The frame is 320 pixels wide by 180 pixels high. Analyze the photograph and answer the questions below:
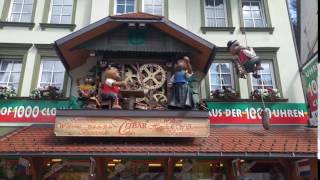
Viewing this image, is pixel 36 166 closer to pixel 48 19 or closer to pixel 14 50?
pixel 14 50

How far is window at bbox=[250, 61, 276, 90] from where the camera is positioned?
12883 mm

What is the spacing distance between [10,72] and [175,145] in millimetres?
6346

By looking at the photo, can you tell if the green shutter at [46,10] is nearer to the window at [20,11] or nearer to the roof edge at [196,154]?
the window at [20,11]

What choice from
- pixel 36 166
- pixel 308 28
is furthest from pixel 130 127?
pixel 308 28

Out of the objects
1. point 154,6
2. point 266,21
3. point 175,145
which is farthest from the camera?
point 266,21

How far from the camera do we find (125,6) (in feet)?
44.7

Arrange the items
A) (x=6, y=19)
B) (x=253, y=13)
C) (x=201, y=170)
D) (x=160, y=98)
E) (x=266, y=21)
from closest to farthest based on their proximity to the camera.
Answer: (x=201, y=170)
(x=160, y=98)
(x=6, y=19)
(x=266, y=21)
(x=253, y=13)

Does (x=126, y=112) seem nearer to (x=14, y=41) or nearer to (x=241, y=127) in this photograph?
(x=241, y=127)

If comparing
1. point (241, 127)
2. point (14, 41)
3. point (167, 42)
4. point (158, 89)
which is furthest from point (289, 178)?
point (14, 41)

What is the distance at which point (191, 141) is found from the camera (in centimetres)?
1048

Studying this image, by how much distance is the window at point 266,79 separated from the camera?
507 inches

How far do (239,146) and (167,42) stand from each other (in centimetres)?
400

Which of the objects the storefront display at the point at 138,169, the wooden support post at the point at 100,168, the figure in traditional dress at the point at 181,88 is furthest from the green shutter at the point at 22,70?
the figure in traditional dress at the point at 181,88

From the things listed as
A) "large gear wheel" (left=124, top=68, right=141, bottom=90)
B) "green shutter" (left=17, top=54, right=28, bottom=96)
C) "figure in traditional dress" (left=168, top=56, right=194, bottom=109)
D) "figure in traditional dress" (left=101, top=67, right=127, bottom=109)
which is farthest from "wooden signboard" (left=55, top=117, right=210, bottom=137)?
"green shutter" (left=17, top=54, right=28, bottom=96)
